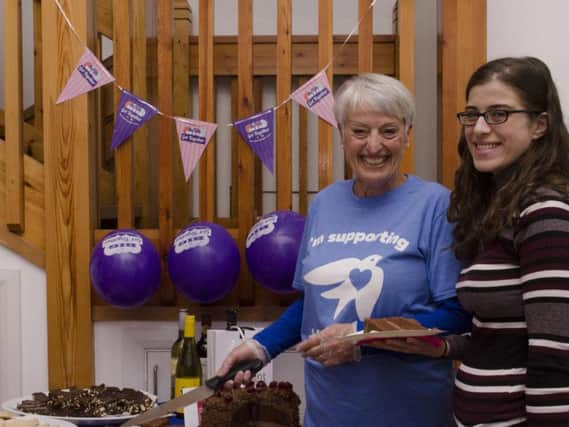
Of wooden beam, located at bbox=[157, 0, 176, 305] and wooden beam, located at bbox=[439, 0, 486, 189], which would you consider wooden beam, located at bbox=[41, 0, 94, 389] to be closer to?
wooden beam, located at bbox=[157, 0, 176, 305]

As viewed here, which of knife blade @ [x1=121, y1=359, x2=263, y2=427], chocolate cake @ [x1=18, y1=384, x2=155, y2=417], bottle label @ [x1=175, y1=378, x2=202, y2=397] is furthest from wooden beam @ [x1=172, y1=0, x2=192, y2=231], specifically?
knife blade @ [x1=121, y1=359, x2=263, y2=427]

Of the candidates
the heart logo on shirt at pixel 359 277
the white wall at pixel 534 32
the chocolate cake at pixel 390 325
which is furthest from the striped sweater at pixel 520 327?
the white wall at pixel 534 32

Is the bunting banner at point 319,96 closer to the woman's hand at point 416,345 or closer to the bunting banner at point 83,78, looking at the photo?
the bunting banner at point 83,78

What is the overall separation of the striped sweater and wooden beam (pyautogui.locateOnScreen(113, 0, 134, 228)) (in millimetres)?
1545

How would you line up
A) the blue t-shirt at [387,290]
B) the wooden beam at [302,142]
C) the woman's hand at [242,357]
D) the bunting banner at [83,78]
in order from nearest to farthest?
1. the blue t-shirt at [387,290]
2. the woman's hand at [242,357]
3. the bunting banner at [83,78]
4. the wooden beam at [302,142]

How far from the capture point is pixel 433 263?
1461 millimetres

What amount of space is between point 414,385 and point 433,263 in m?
0.27

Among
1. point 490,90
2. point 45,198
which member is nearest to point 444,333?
point 490,90

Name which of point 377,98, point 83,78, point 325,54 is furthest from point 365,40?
point 377,98

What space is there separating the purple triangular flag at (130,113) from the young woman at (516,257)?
143 centimetres

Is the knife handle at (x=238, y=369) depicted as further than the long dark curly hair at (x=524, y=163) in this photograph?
Yes

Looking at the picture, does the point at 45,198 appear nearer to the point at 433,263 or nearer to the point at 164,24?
the point at 164,24

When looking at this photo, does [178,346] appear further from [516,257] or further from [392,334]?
[516,257]

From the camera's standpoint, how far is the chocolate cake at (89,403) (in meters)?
1.97
